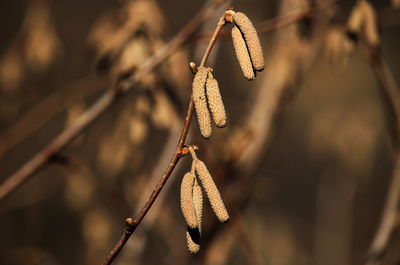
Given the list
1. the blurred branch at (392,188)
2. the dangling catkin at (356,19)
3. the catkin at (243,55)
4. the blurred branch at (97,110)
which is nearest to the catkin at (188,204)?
the catkin at (243,55)

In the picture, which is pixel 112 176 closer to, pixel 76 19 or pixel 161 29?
pixel 161 29

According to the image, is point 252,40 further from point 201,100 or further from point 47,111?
point 47,111

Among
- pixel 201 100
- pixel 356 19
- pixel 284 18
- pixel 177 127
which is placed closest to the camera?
pixel 201 100

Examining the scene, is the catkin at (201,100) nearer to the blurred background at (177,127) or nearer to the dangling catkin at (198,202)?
the dangling catkin at (198,202)

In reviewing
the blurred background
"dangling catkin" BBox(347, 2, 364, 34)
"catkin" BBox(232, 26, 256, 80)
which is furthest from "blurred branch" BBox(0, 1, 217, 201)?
"catkin" BBox(232, 26, 256, 80)

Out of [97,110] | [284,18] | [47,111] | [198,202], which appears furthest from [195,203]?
[47,111]

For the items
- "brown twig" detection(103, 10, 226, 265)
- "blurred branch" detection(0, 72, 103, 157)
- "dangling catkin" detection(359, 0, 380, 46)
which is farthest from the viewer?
"blurred branch" detection(0, 72, 103, 157)

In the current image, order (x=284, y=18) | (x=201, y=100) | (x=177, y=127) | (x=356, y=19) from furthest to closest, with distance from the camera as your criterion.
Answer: (x=177, y=127)
(x=284, y=18)
(x=356, y=19)
(x=201, y=100)

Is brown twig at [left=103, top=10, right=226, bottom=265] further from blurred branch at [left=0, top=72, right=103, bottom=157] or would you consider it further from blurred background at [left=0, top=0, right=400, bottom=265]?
blurred branch at [left=0, top=72, right=103, bottom=157]
